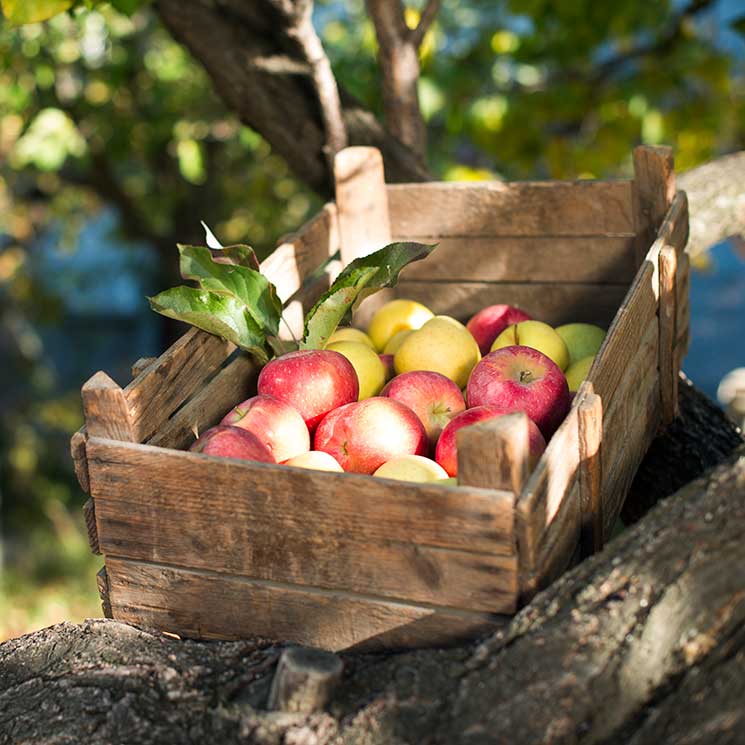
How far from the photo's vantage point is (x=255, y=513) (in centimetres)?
154

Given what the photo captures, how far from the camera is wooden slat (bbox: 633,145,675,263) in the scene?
2.29 m

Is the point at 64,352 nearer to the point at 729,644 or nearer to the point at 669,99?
the point at 669,99

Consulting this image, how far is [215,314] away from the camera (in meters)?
1.97

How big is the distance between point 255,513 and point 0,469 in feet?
25.4

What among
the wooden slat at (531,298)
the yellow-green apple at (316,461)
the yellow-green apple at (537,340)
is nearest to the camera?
the yellow-green apple at (316,461)

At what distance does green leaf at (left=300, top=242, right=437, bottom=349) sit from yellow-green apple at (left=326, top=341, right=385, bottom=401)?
55 millimetres

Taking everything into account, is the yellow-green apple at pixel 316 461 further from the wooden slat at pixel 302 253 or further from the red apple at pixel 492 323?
the red apple at pixel 492 323

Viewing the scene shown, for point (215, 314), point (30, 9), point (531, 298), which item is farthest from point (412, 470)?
point (30, 9)

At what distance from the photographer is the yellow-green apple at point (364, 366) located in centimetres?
212

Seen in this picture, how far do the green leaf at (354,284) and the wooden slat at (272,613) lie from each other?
2.00 feet

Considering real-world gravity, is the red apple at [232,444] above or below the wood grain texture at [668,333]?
above

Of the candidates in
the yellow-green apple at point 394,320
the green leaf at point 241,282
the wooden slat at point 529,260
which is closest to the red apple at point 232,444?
the green leaf at point 241,282

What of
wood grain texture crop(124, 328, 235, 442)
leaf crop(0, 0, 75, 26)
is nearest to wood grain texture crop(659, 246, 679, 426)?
wood grain texture crop(124, 328, 235, 442)

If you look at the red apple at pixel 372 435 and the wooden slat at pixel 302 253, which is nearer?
the red apple at pixel 372 435
